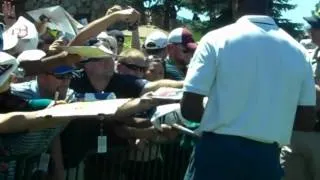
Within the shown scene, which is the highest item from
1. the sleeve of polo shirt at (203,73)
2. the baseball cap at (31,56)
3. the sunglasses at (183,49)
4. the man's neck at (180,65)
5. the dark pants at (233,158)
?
the sleeve of polo shirt at (203,73)

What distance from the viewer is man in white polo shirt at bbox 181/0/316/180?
4043 mm

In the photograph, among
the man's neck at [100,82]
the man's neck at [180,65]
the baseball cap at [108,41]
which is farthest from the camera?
the man's neck at [180,65]

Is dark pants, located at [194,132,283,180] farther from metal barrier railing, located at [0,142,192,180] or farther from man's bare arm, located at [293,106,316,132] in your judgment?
metal barrier railing, located at [0,142,192,180]

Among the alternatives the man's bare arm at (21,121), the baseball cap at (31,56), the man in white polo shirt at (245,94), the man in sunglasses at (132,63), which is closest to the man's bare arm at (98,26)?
the man in sunglasses at (132,63)

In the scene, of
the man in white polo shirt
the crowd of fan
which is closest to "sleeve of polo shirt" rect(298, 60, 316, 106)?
the man in white polo shirt

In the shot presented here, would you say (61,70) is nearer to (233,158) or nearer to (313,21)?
(233,158)

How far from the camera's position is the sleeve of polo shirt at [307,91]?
4.23 meters

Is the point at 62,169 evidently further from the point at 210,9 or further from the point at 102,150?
the point at 210,9

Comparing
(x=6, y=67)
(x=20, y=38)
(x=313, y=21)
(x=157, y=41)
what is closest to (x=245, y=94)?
(x=6, y=67)

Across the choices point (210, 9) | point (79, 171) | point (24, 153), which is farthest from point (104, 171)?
point (210, 9)

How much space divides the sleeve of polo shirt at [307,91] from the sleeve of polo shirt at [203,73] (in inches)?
21.1

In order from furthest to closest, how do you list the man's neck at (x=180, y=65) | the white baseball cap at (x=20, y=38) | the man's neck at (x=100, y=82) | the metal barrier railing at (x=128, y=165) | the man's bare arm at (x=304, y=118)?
the man's neck at (x=180, y=65), the white baseball cap at (x=20, y=38), the man's neck at (x=100, y=82), the metal barrier railing at (x=128, y=165), the man's bare arm at (x=304, y=118)

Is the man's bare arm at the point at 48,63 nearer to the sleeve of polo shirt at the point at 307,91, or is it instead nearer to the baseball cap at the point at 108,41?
the baseball cap at the point at 108,41

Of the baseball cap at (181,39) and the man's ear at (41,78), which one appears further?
the baseball cap at (181,39)
